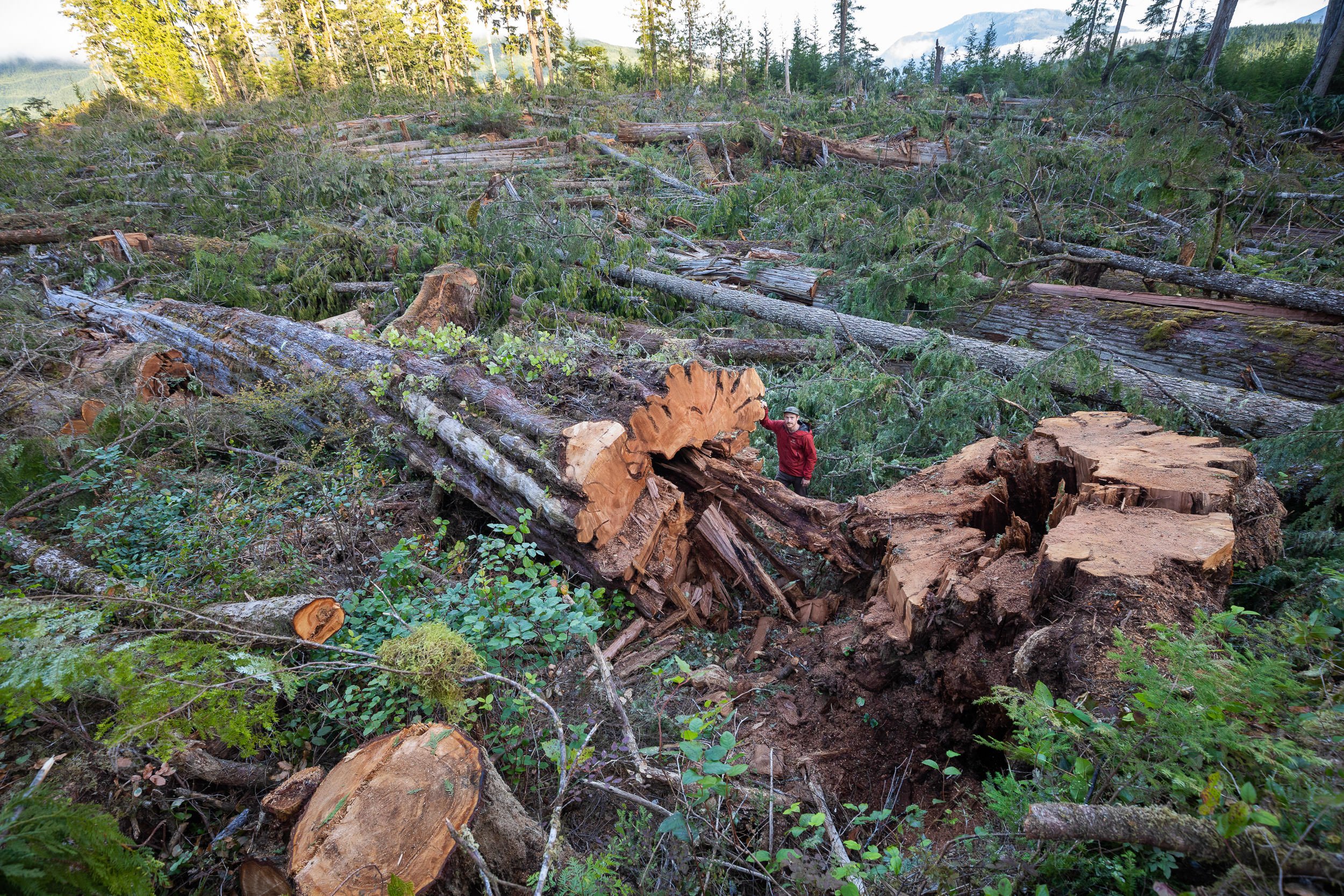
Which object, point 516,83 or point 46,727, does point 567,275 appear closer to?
point 46,727

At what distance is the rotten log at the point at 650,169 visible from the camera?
507 inches

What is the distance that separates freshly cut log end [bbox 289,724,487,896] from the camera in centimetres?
165

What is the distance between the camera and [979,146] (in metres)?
12.3

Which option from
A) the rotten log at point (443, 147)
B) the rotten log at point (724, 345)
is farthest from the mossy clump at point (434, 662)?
the rotten log at point (443, 147)

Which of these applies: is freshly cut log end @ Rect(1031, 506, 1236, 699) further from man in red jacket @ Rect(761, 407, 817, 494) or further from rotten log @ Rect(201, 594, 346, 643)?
rotten log @ Rect(201, 594, 346, 643)

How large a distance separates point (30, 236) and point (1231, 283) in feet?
53.2

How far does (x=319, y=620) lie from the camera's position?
2.65m

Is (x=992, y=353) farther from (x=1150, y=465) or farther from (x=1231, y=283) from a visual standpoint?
(x=1150, y=465)

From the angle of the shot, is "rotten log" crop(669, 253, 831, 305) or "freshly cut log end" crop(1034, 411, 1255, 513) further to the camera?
"rotten log" crop(669, 253, 831, 305)

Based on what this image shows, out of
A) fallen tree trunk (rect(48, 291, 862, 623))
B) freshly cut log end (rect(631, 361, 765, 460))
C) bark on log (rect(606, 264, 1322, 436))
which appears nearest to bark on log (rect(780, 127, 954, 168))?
bark on log (rect(606, 264, 1322, 436))

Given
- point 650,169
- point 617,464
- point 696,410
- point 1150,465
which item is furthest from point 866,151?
point 617,464

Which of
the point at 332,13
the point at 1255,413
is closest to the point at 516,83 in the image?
the point at 332,13

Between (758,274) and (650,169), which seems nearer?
(758,274)

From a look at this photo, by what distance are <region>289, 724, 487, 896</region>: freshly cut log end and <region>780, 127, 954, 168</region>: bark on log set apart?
13254 mm
